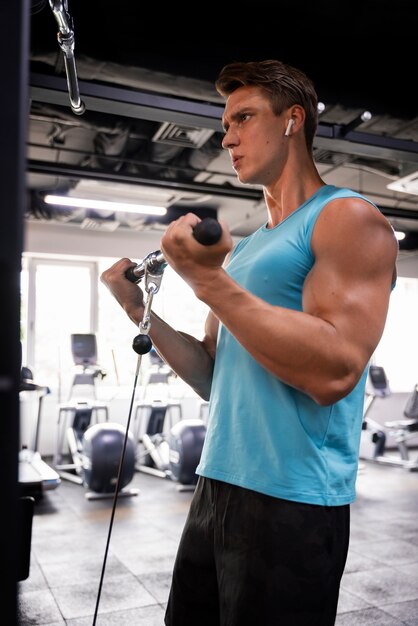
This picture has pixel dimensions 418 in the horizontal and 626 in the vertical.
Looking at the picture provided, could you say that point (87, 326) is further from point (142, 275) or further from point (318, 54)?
point (142, 275)

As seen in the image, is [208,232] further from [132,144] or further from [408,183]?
[132,144]

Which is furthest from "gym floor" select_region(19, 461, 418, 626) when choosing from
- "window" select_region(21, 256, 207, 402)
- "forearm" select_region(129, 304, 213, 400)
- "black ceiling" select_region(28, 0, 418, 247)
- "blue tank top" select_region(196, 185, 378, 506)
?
"black ceiling" select_region(28, 0, 418, 247)

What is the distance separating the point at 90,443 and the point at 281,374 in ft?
14.7

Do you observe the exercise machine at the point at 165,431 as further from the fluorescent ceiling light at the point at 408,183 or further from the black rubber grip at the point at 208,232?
the fluorescent ceiling light at the point at 408,183

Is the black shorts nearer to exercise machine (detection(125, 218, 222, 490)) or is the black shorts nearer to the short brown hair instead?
exercise machine (detection(125, 218, 222, 490))

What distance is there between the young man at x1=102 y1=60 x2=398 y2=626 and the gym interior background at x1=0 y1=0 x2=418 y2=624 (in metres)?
0.39

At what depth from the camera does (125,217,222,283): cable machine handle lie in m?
0.75

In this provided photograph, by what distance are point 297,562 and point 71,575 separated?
9.26 ft

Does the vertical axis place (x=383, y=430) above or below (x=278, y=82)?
below

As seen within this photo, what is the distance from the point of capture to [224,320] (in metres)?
0.87

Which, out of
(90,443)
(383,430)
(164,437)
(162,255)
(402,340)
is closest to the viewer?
(162,255)

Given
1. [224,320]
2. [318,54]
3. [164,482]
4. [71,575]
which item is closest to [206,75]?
[318,54]

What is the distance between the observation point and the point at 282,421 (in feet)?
3.17

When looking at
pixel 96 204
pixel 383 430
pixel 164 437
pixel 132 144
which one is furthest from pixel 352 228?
pixel 383 430
